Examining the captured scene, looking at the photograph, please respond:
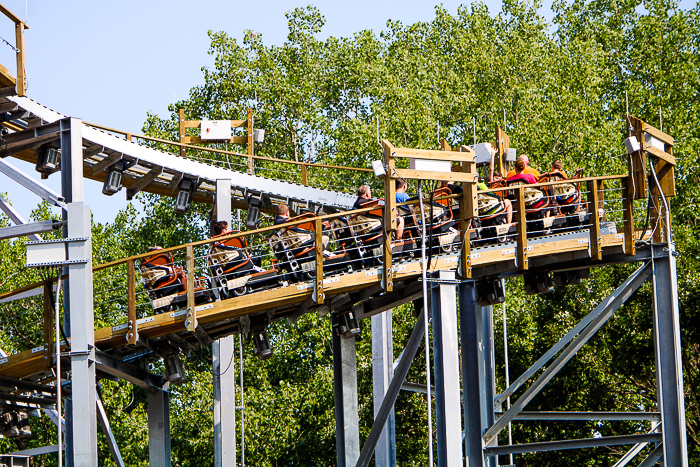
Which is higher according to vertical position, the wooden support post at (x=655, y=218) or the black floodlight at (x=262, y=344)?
the wooden support post at (x=655, y=218)

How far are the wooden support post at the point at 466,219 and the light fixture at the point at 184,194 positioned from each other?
597 cm

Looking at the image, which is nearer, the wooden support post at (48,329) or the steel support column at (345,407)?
the wooden support post at (48,329)

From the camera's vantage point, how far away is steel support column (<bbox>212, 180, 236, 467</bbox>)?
15.9 metres

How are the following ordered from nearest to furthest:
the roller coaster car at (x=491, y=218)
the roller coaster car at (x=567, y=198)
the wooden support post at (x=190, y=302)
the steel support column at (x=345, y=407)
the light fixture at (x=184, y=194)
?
the wooden support post at (x=190, y=302) → the roller coaster car at (x=491, y=218) → the roller coaster car at (x=567, y=198) → the steel support column at (x=345, y=407) → the light fixture at (x=184, y=194)

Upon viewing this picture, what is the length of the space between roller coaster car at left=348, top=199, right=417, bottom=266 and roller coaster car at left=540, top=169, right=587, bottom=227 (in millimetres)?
2012

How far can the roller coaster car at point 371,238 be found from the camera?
12664 millimetres

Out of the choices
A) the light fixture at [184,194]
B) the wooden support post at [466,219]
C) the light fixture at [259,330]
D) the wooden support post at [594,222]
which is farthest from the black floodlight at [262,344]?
the wooden support post at [594,222]

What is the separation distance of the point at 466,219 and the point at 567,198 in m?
2.20

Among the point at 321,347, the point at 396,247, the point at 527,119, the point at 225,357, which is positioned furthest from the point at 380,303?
the point at 527,119

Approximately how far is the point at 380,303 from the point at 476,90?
20.7m

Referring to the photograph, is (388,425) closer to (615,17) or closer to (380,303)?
(380,303)

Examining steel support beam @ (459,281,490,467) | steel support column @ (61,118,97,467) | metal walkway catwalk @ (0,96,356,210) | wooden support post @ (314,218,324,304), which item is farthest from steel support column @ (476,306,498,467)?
steel support column @ (61,118,97,467)

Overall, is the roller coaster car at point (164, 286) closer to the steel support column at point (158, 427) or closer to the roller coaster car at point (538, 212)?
the steel support column at point (158, 427)

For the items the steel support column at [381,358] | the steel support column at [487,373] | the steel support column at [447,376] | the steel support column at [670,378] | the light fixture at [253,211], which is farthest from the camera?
the light fixture at [253,211]
